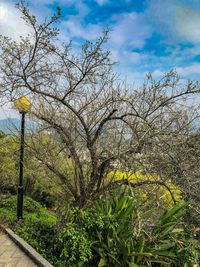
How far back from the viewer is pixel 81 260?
18.7ft

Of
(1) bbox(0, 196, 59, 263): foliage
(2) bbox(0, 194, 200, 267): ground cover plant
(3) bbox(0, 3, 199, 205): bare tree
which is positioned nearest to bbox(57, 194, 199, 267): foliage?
(2) bbox(0, 194, 200, 267): ground cover plant

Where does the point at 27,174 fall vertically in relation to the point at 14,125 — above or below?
below

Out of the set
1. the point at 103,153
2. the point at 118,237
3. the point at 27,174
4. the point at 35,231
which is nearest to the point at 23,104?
the point at 103,153

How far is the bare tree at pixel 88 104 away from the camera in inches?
259

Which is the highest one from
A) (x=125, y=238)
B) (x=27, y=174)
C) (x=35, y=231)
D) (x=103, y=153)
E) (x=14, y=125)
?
(x=14, y=125)

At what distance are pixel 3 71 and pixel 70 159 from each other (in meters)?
2.76

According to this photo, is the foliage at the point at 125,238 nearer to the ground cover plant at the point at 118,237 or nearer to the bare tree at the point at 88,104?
the ground cover plant at the point at 118,237

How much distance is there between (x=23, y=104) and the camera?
764 cm

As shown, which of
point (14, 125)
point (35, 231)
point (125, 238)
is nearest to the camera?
point (125, 238)

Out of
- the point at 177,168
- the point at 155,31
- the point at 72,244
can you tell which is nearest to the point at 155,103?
the point at 177,168

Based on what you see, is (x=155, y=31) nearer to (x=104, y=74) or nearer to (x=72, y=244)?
(x=104, y=74)

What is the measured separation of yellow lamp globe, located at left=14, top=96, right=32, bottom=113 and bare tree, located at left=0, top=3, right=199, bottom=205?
0.18 metres

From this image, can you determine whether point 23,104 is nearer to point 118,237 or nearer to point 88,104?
point 88,104

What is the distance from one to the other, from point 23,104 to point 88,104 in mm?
1632
